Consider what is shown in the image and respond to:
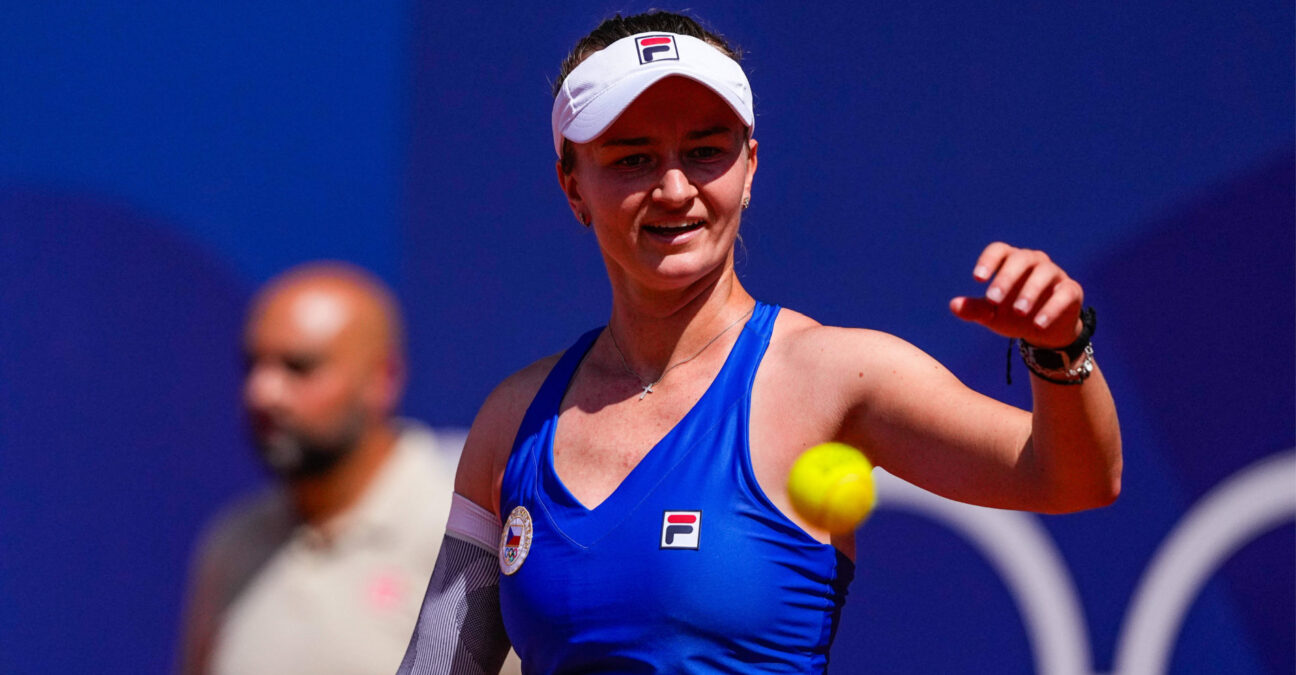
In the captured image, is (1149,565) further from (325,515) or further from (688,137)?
(325,515)

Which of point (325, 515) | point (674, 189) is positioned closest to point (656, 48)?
point (674, 189)

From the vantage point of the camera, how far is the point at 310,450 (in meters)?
3.50

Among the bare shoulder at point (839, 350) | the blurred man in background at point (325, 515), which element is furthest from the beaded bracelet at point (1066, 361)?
the blurred man in background at point (325, 515)

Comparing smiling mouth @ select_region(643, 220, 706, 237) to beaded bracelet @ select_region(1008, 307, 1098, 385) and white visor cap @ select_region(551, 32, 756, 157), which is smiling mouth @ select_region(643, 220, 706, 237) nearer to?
white visor cap @ select_region(551, 32, 756, 157)

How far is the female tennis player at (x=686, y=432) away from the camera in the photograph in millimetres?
1564

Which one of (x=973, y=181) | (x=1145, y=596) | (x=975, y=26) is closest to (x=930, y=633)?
(x=1145, y=596)

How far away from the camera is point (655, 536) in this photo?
1662mm

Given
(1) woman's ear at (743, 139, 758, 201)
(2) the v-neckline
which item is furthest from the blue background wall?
(2) the v-neckline

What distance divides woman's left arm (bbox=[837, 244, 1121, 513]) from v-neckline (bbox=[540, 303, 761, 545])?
0.20 meters

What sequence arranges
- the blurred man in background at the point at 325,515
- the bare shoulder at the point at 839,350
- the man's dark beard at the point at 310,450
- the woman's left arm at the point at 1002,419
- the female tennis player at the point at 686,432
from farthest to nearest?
the man's dark beard at the point at 310,450, the blurred man in background at the point at 325,515, the bare shoulder at the point at 839,350, the female tennis player at the point at 686,432, the woman's left arm at the point at 1002,419

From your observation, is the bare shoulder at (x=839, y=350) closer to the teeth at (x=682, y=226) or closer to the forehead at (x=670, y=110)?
the teeth at (x=682, y=226)

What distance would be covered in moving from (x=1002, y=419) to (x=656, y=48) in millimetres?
735

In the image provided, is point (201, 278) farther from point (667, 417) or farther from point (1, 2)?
point (667, 417)

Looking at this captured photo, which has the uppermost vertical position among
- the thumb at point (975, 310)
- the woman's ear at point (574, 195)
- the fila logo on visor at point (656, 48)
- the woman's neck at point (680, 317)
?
the fila logo on visor at point (656, 48)
